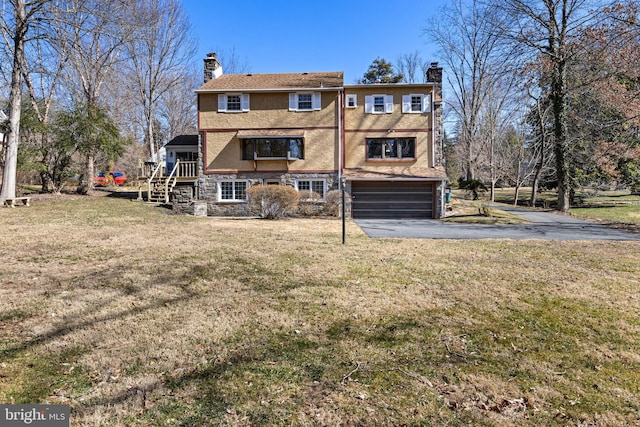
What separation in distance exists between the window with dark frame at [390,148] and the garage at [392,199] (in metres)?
1.68

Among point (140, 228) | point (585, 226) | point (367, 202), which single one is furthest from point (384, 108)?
point (140, 228)

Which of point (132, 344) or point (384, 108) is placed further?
point (384, 108)

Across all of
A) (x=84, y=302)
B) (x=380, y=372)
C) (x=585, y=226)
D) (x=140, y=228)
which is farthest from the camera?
(x=585, y=226)

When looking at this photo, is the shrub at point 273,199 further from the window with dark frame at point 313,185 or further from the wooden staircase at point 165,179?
the wooden staircase at point 165,179

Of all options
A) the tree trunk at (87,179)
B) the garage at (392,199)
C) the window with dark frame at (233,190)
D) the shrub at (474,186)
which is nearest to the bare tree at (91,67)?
the tree trunk at (87,179)

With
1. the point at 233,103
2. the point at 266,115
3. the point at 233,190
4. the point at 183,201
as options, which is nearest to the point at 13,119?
the point at 183,201

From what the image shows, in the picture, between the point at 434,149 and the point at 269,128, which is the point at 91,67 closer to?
the point at 269,128

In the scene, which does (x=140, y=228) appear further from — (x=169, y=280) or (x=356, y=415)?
(x=356, y=415)

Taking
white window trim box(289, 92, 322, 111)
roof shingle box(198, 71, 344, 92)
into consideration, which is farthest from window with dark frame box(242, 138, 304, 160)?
roof shingle box(198, 71, 344, 92)

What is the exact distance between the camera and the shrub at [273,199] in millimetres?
15367

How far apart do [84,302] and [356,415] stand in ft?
12.8

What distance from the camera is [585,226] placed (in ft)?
45.9

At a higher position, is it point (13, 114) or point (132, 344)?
point (13, 114)

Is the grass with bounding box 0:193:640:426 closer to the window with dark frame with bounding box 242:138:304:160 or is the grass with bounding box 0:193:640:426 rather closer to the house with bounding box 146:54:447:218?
the house with bounding box 146:54:447:218
